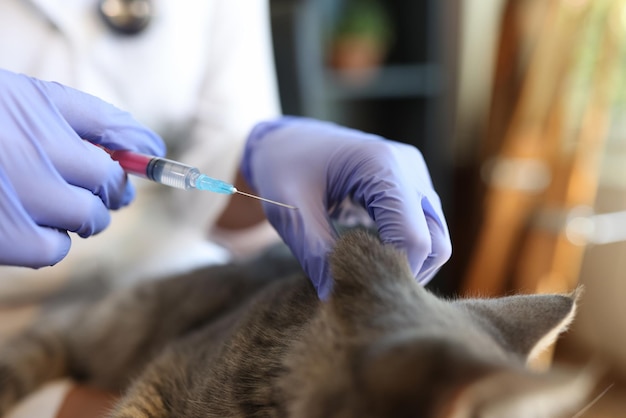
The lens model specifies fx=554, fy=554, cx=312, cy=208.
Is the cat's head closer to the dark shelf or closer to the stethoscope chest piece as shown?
the stethoscope chest piece

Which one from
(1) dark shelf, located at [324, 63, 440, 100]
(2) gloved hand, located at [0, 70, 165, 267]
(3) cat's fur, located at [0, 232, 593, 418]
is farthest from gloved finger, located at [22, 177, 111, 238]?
(1) dark shelf, located at [324, 63, 440, 100]

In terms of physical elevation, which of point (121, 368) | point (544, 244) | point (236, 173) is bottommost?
point (544, 244)

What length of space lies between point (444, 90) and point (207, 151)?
138 centimetres

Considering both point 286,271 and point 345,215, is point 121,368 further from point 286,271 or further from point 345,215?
point 345,215

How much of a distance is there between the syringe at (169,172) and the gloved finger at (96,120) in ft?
0.07

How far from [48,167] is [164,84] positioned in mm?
392

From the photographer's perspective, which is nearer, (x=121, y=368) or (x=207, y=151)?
(x=121, y=368)

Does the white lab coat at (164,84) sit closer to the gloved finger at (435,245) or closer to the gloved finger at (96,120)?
the gloved finger at (96,120)

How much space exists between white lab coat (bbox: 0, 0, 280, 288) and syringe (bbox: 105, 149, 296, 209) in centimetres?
22

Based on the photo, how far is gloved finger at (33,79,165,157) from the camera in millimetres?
621

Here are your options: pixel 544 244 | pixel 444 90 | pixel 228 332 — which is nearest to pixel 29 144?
pixel 228 332

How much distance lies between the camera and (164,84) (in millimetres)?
938

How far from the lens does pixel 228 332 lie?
0.66 metres

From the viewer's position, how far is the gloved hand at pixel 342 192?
0.60 m
